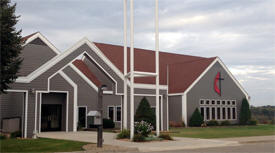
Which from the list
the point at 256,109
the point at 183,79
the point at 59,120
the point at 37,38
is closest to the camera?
the point at 59,120

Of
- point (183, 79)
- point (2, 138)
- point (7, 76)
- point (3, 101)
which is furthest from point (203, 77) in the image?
point (7, 76)

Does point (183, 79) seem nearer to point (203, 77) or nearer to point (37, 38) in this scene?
point (203, 77)

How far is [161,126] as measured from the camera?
31391 mm

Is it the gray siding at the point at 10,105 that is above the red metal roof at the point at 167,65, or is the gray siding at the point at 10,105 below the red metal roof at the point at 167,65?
below

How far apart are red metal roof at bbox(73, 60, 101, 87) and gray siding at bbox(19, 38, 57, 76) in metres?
6.36

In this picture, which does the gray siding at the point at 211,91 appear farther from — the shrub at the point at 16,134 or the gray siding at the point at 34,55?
the shrub at the point at 16,134

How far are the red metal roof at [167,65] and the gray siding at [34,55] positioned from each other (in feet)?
37.2

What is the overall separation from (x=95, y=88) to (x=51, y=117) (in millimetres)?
6129

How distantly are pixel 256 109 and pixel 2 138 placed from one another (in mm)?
56356

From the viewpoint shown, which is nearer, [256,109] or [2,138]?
[2,138]

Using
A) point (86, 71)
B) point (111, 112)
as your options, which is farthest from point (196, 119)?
point (86, 71)

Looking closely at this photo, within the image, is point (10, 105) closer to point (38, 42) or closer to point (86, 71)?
point (38, 42)

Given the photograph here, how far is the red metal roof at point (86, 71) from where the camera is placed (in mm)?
39200

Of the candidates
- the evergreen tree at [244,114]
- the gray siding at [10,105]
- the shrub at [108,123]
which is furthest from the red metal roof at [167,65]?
the gray siding at [10,105]
